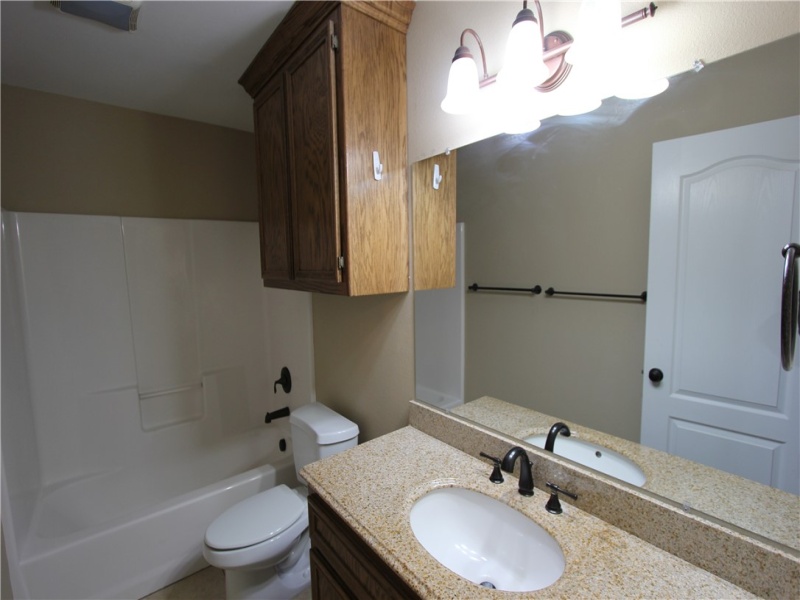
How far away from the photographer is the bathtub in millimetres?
1515

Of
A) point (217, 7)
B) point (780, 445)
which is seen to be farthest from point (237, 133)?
point (780, 445)

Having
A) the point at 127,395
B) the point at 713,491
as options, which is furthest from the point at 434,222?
the point at 127,395

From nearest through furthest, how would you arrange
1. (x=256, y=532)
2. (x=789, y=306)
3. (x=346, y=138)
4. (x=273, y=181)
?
1. (x=789, y=306)
2. (x=346, y=138)
3. (x=256, y=532)
4. (x=273, y=181)

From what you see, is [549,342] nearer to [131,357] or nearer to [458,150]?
[458,150]

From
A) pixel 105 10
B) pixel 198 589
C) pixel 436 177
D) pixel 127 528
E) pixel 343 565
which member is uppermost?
pixel 105 10

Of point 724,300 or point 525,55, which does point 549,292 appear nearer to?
point 724,300

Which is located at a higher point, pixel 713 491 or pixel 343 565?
pixel 713 491

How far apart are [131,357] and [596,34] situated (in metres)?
2.69

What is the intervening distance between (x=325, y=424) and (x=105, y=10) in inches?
71.4

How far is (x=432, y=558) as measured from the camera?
2.55ft

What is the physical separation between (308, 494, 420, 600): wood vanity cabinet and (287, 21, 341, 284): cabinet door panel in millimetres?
764

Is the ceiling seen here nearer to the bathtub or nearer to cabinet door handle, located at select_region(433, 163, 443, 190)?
cabinet door handle, located at select_region(433, 163, 443, 190)

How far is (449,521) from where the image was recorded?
1.02 metres

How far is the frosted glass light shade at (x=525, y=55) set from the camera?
2.83 ft
